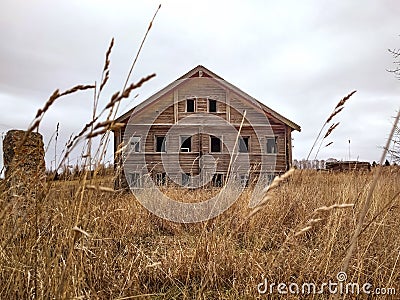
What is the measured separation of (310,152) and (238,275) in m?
1.01

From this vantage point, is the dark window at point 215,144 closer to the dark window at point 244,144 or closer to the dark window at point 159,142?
the dark window at point 244,144

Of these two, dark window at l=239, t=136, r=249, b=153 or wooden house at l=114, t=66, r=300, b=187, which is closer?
wooden house at l=114, t=66, r=300, b=187

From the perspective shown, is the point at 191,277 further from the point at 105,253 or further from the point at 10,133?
the point at 10,133

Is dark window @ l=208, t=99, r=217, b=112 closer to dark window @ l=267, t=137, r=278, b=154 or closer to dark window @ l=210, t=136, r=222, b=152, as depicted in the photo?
Answer: dark window @ l=210, t=136, r=222, b=152

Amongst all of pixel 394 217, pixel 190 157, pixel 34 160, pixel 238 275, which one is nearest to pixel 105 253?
pixel 238 275

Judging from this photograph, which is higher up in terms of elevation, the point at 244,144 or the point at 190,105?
the point at 190,105

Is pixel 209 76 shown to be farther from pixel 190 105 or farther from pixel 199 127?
pixel 199 127

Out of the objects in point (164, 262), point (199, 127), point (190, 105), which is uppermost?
point (190, 105)

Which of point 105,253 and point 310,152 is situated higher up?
point 310,152

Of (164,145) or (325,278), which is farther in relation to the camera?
(164,145)

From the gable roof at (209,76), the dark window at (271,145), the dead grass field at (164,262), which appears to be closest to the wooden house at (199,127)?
the gable roof at (209,76)

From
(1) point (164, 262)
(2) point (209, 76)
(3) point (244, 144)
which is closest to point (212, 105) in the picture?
(2) point (209, 76)

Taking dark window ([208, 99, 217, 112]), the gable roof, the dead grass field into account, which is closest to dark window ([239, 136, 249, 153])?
the gable roof

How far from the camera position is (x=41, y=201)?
4.16 ft
